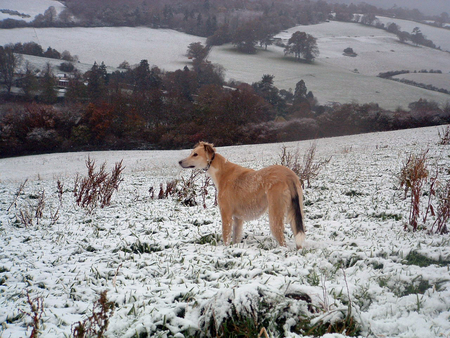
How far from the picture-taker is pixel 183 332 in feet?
7.98

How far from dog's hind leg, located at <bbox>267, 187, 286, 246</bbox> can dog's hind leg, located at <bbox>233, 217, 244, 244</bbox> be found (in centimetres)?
89

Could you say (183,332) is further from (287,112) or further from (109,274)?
(287,112)

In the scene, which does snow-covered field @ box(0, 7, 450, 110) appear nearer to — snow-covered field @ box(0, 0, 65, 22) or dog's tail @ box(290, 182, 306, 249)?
snow-covered field @ box(0, 0, 65, 22)

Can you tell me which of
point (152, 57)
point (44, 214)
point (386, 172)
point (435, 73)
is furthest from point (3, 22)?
point (435, 73)

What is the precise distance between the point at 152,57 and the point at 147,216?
231 ft

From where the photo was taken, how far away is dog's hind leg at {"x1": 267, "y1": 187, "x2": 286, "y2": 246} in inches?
173

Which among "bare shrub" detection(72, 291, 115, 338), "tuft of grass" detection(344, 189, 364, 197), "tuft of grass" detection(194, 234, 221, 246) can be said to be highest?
"bare shrub" detection(72, 291, 115, 338)

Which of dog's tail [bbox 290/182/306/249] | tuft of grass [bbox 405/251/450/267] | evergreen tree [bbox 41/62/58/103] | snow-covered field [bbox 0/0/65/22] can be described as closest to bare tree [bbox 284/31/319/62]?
evergreen tree [bbox 41/62/58/103]

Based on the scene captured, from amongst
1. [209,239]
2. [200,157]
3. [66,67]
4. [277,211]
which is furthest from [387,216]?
[66,67]

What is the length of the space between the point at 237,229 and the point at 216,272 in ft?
5.97

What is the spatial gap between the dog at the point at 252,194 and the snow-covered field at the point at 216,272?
0.40 m

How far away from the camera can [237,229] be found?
17.4 ft

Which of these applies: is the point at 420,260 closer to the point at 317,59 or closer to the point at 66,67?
the point at 66,67

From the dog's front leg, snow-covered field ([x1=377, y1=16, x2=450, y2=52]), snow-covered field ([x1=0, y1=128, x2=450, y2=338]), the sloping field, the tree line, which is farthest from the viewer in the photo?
snow-covered field ([x1=377, y1=16, x2=450, y2=52])
